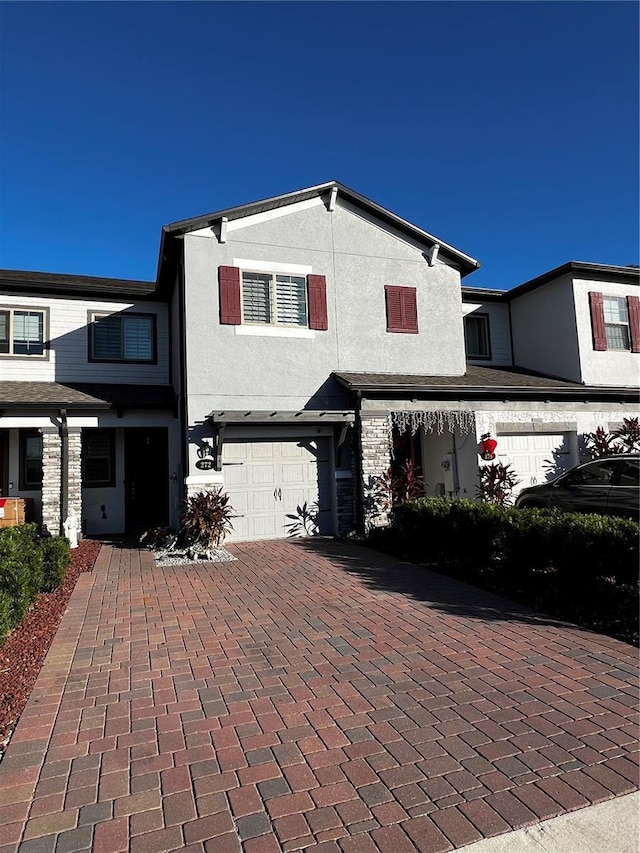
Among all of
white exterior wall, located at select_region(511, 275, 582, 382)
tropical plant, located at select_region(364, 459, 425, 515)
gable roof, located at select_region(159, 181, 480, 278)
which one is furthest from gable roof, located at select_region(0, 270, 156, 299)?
white exterior wall, located at select_region(511, 275, 582, 382)

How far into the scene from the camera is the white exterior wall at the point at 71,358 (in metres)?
13.1

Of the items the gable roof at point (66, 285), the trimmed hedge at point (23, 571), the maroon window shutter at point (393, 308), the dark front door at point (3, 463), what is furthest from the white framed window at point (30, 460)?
the maroon window shutter at point (393, 308)

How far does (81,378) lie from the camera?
13.5m

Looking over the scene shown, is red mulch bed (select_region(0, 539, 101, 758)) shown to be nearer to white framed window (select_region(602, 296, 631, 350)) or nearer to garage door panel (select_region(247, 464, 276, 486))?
garage door panel (select_region(247, 464, 276, 486))

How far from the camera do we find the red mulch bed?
3.92 m

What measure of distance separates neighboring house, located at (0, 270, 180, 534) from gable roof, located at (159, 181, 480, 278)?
2.95m

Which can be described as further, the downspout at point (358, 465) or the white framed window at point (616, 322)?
the white framed window at point (616, 322)

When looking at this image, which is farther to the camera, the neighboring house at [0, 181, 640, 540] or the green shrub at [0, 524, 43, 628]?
the neighboring house at [0, 181, 640, 540]

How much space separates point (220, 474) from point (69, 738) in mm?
7467

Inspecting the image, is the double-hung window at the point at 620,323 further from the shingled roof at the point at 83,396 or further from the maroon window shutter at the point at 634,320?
A: the shingled roof at the point at 83,396

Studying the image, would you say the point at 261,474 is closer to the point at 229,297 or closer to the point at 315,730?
the point at 229,297

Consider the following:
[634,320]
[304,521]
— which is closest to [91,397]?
[304,521]

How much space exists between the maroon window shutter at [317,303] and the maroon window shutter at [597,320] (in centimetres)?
784

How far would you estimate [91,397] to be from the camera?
12.2m
